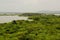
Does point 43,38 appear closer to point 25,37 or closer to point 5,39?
point 25,37

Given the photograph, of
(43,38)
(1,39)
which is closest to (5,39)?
(1,39)

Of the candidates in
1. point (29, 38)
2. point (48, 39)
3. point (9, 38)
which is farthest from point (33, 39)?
point (9, 38)

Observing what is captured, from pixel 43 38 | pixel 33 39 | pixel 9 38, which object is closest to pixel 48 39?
pixel 43 38

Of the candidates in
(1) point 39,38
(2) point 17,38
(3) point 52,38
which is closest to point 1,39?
(2) point 17,38

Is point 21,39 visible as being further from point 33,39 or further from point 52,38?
point 52,38

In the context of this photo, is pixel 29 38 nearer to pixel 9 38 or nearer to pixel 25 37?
pixel 25 37

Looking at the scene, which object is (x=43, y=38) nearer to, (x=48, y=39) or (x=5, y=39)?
(x=48, y=39)
